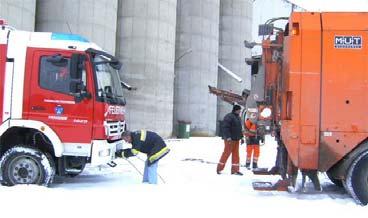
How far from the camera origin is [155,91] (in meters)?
24.2

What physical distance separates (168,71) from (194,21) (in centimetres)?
632

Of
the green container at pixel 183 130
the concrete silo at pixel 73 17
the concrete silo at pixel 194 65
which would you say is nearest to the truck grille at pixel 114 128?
the concrete silo at pixel 73 17

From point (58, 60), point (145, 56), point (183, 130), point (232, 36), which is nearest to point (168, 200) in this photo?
point (58, 60)

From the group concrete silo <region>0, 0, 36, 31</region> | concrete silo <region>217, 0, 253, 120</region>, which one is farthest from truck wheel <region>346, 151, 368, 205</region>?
concrete silo <region>217, 0, 253, 120</region>

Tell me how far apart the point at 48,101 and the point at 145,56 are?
1460 cm

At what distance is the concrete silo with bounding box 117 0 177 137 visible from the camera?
2355 cm

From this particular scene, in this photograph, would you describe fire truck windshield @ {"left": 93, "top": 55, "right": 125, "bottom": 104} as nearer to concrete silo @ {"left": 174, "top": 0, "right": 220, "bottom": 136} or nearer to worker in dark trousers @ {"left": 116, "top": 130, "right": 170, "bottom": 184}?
worker in dark trousers @ {"left": 116, "top": 130, "right": 170, "bottom": 184}

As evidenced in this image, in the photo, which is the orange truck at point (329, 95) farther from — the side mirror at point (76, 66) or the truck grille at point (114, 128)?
the side mirror at point (76, 66)

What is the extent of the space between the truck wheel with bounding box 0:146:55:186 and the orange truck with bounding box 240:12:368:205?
4082 millimetres

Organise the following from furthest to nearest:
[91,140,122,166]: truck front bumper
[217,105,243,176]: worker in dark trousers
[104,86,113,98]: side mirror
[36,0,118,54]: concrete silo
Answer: [36,0,118,54]: concrete silo < [217,105,243,176]: worker in dark trousers < [104,86,113,98]: side mirror < [91,140,122,166]: truck front bumper

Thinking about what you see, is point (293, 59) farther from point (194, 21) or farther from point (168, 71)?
point (194, 21)

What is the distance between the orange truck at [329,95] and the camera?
8375mm

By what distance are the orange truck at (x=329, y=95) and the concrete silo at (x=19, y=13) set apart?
35.1 feet

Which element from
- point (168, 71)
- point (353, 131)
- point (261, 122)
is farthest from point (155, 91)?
point (353, 131)
